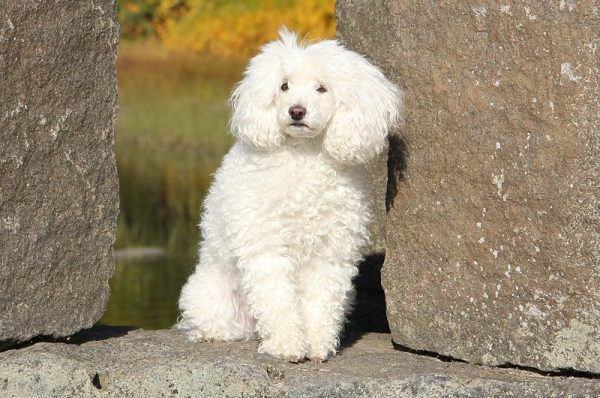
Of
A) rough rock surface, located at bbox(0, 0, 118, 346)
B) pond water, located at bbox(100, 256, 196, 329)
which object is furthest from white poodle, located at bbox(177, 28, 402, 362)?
pond water, located at bbox(100, 256, 196, 329)

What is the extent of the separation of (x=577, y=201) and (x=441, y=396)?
2.92ft

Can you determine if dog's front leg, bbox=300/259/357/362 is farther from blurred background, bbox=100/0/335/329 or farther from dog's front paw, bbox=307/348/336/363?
blurred background, bbox=100/0/335/329

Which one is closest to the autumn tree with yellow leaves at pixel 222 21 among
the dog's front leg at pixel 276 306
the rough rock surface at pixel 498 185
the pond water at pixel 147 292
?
the pond water at pixel 147 292

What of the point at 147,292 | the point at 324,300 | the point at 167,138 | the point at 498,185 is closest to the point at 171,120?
the point at 167,138

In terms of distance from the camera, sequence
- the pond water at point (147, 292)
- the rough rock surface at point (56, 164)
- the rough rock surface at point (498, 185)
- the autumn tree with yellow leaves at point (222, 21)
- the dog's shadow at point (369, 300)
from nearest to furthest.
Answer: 1. the rough rock surface at point (498, 185)
2. the rough rock surface at point (56, 164)
3. the dog's shadow at point (369, 300)
4. the pond water at point (147, 292)
5. the autumn tree with yellow leaves at point (222, 21)

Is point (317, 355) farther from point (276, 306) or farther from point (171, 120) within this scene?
point (171, 120)

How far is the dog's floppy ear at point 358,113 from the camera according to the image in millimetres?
5559

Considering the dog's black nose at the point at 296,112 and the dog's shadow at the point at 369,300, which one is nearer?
the dog's black nose at the point at 296,112

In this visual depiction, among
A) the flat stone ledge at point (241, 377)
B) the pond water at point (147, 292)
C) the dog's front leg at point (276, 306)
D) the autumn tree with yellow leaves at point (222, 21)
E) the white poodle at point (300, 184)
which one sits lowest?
the pond water at point (147, 292)

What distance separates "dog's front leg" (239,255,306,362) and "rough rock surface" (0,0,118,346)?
617 millimetres

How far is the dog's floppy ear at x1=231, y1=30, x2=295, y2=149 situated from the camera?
5.57 metres

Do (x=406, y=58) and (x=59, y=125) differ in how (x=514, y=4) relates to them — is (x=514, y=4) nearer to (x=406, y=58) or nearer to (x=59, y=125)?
(x=406, y=58)

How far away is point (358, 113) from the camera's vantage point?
557 centimetres

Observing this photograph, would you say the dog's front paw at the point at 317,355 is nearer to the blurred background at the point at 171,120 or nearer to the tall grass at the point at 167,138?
the blurred background at the point at 171,120
